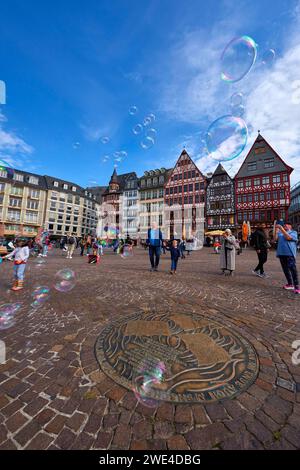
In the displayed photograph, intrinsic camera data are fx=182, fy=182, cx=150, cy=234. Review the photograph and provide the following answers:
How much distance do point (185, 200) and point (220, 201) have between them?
6.80 meters

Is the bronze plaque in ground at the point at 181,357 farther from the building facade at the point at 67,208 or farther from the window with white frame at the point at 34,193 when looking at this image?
the window with white frame at the point at 34,193

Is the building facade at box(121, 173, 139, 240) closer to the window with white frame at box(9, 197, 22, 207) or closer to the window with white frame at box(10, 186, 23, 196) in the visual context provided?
the window with white frame at box(10, 186, 23, 196)

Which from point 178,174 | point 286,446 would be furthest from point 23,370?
point 178,174

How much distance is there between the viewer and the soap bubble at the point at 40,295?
3.99 meters

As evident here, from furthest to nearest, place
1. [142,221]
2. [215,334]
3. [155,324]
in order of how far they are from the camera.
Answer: [142,221] < [155,324] < [215,334]

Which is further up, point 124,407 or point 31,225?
point 31,225

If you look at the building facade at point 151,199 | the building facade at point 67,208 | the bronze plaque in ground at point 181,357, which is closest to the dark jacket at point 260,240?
the bronze plaque in ground at point 181,357

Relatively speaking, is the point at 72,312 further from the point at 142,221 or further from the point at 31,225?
the point at 31,225

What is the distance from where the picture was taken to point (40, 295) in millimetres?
4582

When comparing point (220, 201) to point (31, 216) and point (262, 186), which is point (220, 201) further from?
point (31, 216)

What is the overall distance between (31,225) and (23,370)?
5340 cm

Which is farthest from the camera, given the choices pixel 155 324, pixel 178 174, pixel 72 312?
pixel 178 174
